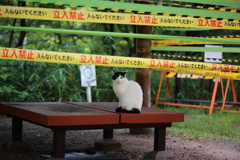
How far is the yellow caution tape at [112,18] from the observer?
4227 mm

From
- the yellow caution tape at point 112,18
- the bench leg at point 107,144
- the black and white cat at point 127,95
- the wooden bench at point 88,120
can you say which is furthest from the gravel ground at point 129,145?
the yellow caution tape at point 112,18

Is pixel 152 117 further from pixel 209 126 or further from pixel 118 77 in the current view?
pixel 209 126

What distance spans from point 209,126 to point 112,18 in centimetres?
298

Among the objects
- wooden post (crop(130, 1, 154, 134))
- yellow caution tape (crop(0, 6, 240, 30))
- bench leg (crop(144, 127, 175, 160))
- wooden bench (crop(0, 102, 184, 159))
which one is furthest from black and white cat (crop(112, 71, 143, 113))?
wooden post (crop(130, 1, 154, 134))

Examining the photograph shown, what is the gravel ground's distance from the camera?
4234 millimetres

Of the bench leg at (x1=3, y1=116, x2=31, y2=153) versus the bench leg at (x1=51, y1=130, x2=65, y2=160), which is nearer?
the bench leg at (x1=51, y1=130, x2=65, y2=160)

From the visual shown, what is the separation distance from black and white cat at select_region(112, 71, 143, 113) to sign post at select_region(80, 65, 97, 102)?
4013 mm

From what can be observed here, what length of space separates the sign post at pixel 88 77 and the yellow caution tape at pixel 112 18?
11.7 feet

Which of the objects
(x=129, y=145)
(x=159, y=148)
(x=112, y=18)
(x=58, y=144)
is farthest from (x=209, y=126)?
(x=58, y=144)

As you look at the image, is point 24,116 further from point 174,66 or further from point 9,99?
point 9,99

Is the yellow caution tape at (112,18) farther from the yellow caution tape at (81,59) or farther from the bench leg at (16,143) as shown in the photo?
the bench leg at (16,143)

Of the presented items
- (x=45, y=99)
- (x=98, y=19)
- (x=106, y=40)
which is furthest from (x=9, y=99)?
(x=98, y=19)

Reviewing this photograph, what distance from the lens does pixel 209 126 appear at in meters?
6.25

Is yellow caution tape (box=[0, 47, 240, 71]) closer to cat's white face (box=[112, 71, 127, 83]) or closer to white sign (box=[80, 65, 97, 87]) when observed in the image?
cat's white face (box=[112, 71, 127, 83])
